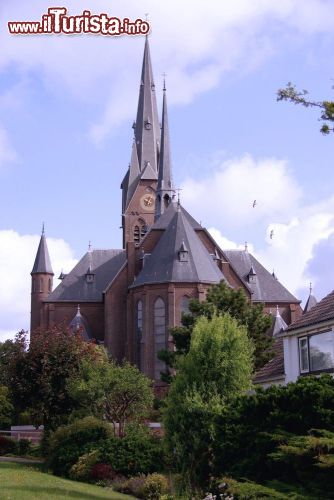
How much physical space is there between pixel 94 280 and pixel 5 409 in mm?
27099

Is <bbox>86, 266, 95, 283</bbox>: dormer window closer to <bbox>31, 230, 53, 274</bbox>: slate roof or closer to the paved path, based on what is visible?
<bbox>31, 230, 53, 274</bbox>: slate roof

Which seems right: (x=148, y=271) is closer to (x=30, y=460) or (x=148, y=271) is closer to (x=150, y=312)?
(x=150, y=312)

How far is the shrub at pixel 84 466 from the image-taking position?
2714 cm

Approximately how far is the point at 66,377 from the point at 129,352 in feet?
98.0

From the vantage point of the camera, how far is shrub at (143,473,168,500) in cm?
2383

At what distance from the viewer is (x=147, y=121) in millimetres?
94000

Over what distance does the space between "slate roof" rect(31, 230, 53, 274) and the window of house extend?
59761 mm

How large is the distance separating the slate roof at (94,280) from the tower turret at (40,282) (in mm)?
1529

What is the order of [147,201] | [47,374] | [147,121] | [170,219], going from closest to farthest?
[47,374], [170,219], [147,201], [147,121]

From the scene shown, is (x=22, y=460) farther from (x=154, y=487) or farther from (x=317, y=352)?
(x=317, y=352)

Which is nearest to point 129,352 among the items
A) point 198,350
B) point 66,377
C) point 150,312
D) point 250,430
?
point 150,312

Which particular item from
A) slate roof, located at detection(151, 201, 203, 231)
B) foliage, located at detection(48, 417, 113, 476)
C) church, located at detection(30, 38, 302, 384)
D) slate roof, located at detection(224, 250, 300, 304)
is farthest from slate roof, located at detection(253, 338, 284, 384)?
slate roof, located at detection(224, 250, 300, 304)

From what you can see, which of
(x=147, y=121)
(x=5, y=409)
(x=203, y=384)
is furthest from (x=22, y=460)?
(x=147, y=121)

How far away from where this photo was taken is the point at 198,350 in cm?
2502
